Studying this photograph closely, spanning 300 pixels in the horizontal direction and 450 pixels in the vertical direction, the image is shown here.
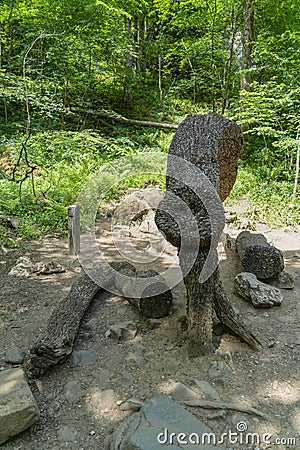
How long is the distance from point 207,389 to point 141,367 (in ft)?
1.80

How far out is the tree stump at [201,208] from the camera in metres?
2.46

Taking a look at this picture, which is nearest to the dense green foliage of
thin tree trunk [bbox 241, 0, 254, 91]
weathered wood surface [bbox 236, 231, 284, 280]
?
thin tree trunk [bbox 241, 0, 254, 91]

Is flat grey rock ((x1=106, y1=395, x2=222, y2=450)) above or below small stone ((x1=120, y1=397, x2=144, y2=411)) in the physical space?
above

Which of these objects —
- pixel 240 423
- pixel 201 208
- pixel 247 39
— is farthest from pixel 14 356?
pixel 247 39

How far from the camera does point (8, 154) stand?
9.23m

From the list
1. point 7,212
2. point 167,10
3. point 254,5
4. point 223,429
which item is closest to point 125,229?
point 7,212

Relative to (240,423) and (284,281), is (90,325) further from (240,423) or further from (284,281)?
(284,281)

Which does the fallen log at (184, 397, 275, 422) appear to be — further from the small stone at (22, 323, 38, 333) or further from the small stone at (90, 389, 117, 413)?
the small stone at (22, 323, 38, 333)

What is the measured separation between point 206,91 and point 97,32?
4.65 meters

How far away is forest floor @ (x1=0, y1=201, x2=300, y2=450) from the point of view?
2.20m

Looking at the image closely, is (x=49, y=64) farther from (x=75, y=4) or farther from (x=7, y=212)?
(x=7, y=212)

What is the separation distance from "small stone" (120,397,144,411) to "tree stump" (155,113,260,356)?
65 centimetres

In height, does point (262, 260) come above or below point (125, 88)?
below

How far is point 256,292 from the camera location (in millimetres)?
3811
